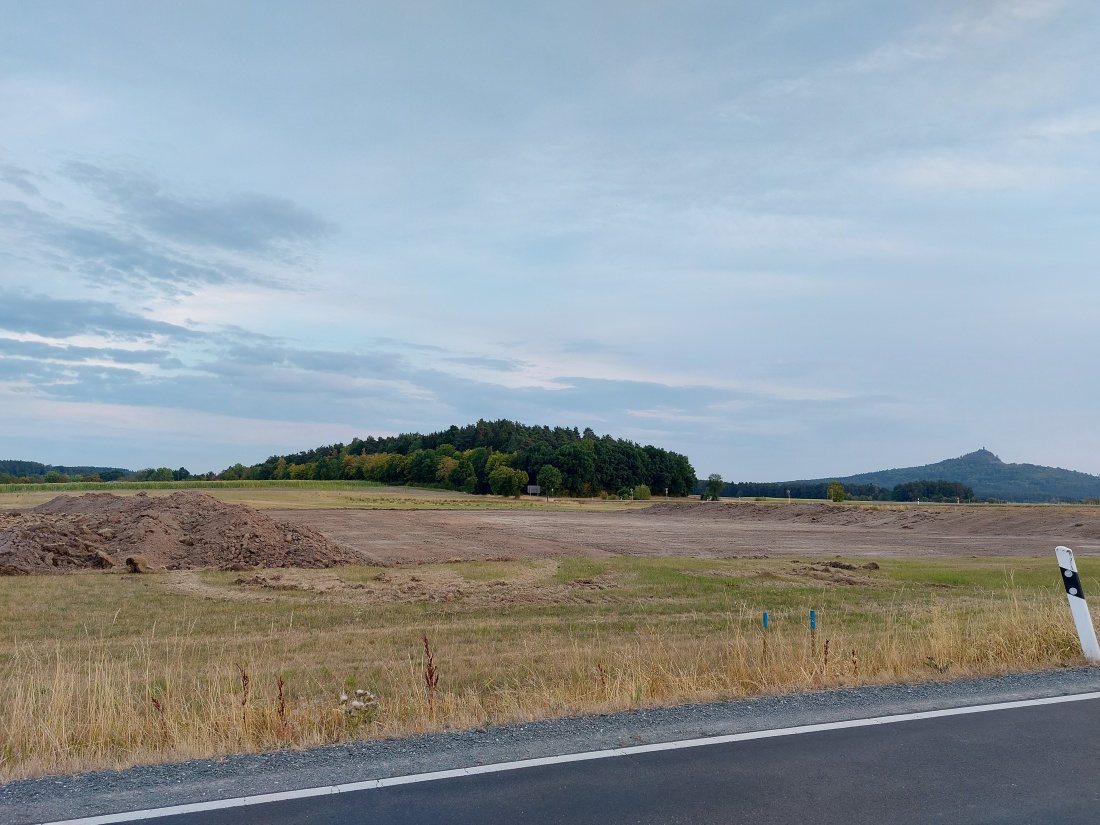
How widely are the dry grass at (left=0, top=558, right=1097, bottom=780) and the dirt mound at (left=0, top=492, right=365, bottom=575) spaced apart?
230 centimetres

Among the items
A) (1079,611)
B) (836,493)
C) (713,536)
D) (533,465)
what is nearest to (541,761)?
(1079,611)

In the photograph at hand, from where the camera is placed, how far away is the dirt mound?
992 inches

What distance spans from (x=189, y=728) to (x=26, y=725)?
1322 millimetres

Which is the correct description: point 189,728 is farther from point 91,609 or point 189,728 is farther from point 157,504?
point 157,504

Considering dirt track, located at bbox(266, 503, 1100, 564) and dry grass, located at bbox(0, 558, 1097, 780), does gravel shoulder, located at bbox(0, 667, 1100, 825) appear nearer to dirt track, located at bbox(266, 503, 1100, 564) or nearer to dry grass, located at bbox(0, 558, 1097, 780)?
dry grass, located at bbox(0, 558, 1097, 780)

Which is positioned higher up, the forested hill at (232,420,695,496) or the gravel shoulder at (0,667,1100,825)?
the forested hill at (232,420,695,496)

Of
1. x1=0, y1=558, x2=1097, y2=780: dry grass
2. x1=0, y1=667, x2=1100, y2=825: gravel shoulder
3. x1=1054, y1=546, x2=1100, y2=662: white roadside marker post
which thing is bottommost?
x1=0, y1=558, x2=1097, y2=780: dry grass

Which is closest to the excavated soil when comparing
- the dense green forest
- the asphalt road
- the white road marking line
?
the white road marking line

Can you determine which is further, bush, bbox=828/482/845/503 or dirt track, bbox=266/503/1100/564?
bush, bbox=828/482/845/503

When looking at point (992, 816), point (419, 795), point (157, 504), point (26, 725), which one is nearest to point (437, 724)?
point (419, 795)

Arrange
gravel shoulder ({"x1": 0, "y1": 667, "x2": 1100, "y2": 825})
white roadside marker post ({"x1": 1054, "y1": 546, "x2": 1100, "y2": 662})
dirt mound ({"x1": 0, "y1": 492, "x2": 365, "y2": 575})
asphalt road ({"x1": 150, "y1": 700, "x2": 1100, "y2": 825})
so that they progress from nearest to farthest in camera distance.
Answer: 1. asphalt road ({"x1": 150, "y1": 700, "x2": 1100, "y2": 825})
2. gravel shoulder ({"x1": 0, "y1": 667, "x2": 1100, "y2": 825})
3. white roadside marker post ({"x1": 1054, "y1": 546, "x2": 1100, "y2": 662})
4. dirt mound ({"x1": 0, "y1": 492, "x2": 365, "y2": 575})

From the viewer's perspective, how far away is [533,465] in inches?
5576

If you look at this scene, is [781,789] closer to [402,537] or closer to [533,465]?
[402,537]

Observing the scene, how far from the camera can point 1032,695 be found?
759 cm
